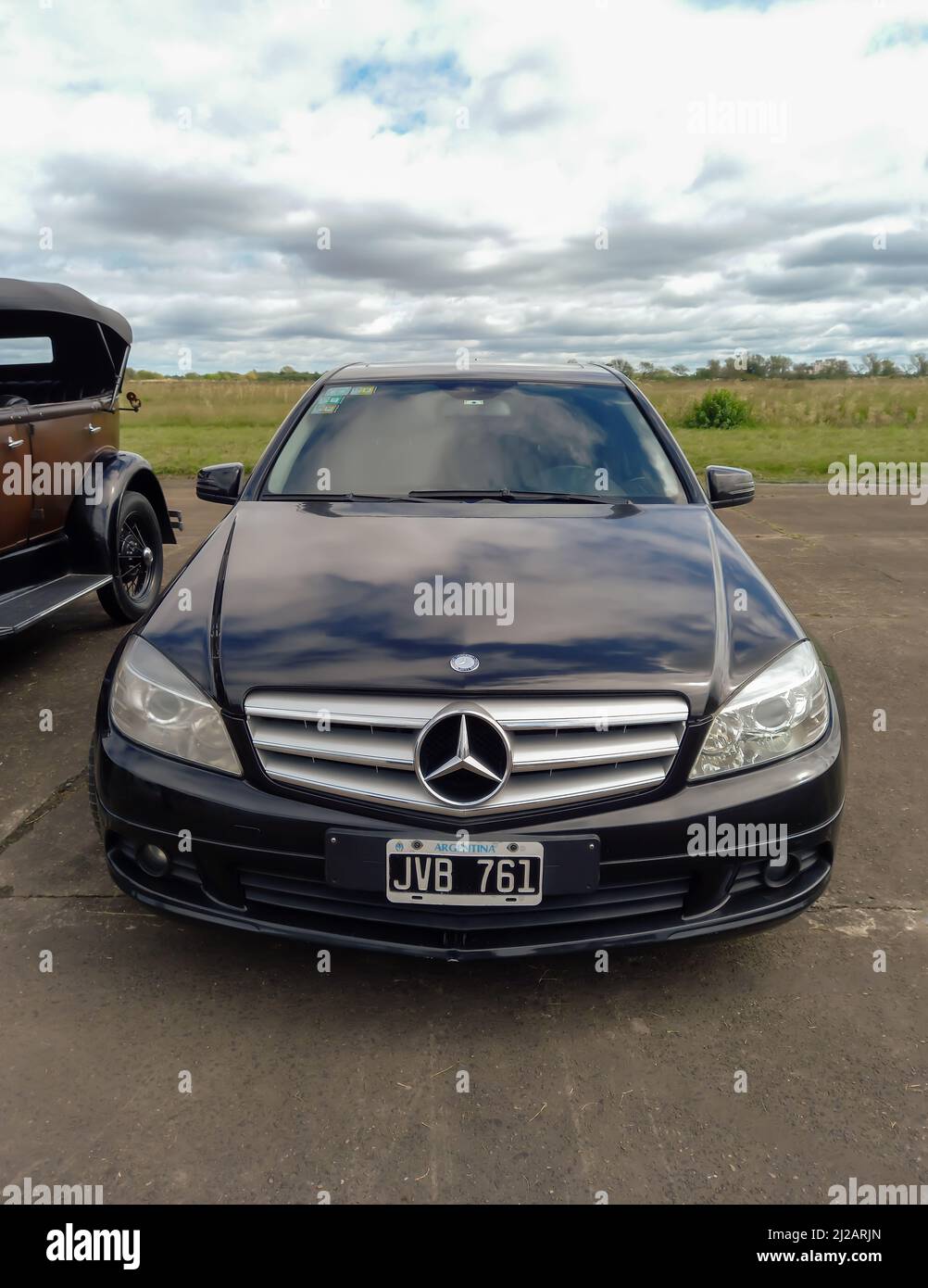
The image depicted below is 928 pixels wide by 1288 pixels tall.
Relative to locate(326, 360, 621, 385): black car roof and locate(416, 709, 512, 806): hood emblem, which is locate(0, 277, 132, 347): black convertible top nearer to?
locate(326, 360, 621, 385): black car roof

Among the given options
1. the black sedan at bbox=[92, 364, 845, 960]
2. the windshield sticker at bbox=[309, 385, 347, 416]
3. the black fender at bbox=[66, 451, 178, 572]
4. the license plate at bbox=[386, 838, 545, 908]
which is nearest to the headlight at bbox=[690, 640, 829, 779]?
the black sedan at bbox=[92, 364, 845, 960]

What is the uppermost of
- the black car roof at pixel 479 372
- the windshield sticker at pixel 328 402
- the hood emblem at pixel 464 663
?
the black car roof at pixel 479 372

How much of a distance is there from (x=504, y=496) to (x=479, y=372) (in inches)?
37.6

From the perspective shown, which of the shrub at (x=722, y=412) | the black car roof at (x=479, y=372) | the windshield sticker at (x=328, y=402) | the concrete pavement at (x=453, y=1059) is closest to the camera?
the concrete pavement at (x=453, y=1059)

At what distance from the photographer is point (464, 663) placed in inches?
86.2

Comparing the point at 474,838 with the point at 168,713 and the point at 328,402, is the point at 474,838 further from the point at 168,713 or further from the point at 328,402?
the point at 328,402

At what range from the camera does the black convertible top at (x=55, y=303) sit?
4.53m

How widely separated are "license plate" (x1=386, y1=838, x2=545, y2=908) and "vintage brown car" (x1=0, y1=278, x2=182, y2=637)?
9.40 feet

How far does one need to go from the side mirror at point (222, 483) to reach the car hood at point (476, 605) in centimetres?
52

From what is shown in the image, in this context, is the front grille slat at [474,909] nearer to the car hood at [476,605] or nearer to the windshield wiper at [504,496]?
the car hood at [476,605]

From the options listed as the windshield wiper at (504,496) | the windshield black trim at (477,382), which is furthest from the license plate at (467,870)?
the windshield black trim at (477,382)

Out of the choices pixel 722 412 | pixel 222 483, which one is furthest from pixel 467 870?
pixel 722 412

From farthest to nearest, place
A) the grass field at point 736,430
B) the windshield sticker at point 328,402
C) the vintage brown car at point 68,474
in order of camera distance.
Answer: the grass field at point 736,430
the vintage brown car at point 68,474
the windshield sticker at point 328,402
